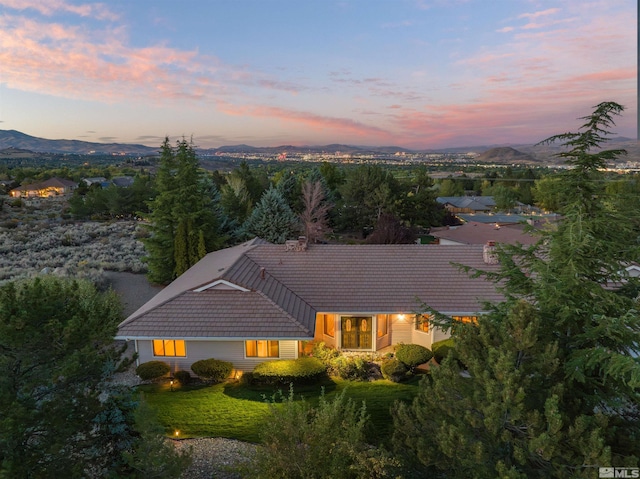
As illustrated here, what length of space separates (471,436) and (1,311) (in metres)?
7.86

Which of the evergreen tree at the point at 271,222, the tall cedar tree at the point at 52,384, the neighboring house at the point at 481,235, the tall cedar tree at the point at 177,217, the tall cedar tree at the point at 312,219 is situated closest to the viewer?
the tall cedar tree at the point at 52,384

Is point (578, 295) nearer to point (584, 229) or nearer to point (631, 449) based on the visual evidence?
point (584, 229)

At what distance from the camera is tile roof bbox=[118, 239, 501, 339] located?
1523 cm

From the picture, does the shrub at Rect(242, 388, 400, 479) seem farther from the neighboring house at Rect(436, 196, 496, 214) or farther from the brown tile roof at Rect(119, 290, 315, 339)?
the neighboring house at Rect(436, 196, 496, 214)

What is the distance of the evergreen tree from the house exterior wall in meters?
20.7

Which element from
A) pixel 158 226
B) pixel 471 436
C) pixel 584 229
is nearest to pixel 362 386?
pixel 471 436

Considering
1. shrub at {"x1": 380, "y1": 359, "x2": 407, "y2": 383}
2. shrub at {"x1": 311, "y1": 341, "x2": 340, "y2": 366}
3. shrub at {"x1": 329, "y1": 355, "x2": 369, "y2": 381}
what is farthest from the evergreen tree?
shrub at {"x1": 380, "y1": 359, "x2": 407, "y2": 383}

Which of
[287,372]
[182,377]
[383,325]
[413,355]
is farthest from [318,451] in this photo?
[383,325]

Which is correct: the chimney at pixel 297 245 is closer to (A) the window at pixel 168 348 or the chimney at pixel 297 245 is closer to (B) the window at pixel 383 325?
(B) the window at pixel 383 325

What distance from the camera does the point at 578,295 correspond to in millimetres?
7605

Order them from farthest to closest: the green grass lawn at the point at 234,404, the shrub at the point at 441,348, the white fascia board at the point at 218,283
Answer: the white fascia board at the point at 218,283 → the shrub at the point at 441,348 → the green grass lawn at the point at 234,404

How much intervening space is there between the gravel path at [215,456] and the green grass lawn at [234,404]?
0.26m

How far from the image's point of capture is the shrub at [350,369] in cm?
1534

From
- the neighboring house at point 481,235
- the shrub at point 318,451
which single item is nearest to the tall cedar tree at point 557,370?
the shrub at point 318,451
